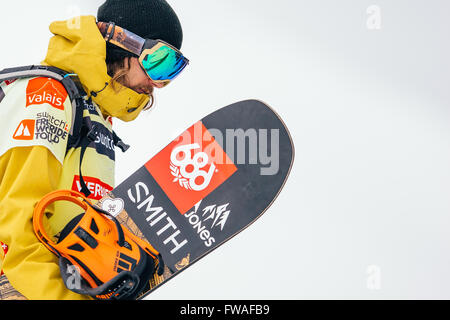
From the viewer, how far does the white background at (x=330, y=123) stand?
2.94 metres

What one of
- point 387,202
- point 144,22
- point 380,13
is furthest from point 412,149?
point 144,22

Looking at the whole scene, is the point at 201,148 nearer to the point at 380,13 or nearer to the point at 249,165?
the point at 249,165

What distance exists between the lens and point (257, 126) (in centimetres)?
137

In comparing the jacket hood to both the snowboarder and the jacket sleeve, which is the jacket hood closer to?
the snowboarder

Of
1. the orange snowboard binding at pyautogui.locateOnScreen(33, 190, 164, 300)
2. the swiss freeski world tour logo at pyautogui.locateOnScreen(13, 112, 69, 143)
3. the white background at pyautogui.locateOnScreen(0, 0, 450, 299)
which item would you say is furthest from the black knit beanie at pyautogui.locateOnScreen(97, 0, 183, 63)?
the white background at pyautogui.locateOnScreen(0, 0, 450, 299)

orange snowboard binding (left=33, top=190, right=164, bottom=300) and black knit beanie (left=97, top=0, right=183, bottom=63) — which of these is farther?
black knit beanie (left=97, top=0, right=183, bottom=63)

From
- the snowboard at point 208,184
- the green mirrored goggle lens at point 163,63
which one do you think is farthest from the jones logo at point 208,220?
the green mirrored goggle lens at point 163,63

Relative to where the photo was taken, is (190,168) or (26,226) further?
(190,168)

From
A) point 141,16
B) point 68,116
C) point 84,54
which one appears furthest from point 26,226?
point 141,16

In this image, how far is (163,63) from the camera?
1308 millimetres

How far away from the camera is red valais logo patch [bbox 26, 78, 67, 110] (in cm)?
102

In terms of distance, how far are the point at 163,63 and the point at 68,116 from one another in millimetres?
350

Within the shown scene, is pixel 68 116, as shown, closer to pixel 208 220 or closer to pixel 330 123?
pixel 208 220
